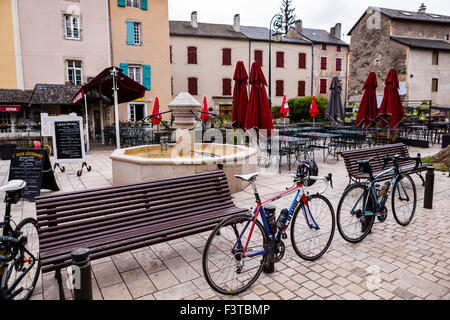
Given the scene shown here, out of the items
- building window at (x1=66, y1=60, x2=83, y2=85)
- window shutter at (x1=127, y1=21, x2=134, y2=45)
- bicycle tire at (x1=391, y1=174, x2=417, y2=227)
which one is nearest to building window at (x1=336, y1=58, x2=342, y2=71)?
window shutter at (x1=127, y1=21, x2=134, y2=45)

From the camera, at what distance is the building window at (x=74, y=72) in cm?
2002

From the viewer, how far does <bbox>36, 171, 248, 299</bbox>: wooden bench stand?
9.99ft

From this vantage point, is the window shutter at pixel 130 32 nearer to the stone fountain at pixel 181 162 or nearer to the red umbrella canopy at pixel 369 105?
the stone fountain at pixel 181 162

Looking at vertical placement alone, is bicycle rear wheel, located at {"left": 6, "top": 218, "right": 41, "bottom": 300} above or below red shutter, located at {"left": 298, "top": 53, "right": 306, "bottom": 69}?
below

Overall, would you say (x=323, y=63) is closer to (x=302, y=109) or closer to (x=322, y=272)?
(x=302, y=109)

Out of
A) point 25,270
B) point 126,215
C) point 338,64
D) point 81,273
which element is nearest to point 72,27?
point 126,215

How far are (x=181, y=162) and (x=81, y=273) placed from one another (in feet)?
12.5

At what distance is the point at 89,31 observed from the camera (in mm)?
20125

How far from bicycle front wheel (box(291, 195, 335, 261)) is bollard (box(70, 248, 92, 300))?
85.8 inches

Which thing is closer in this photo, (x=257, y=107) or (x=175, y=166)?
(x=175, y=166)

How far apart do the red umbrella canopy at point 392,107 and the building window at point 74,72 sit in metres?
17.5

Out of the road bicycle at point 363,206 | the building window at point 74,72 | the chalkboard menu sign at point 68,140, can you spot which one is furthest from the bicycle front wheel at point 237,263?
the building window at point 74,72

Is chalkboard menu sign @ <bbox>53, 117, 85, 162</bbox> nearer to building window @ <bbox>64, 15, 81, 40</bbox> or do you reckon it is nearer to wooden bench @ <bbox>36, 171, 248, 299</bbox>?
wooden bench @ <bbox>36, 171, 248, 299</bbox>

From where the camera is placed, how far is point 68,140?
8.97 metres
